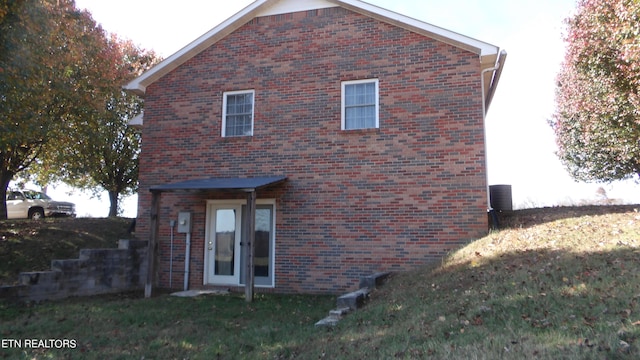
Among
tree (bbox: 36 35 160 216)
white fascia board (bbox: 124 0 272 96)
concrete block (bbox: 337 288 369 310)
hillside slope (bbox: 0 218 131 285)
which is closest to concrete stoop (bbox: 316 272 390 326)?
concrete block (bbox: 337 288 369 310)

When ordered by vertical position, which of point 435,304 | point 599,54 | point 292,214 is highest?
point 599,54

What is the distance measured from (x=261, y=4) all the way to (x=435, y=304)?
8912 mm

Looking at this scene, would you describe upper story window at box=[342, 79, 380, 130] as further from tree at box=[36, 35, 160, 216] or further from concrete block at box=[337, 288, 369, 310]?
tree at box=[36, 35, 160, 216]

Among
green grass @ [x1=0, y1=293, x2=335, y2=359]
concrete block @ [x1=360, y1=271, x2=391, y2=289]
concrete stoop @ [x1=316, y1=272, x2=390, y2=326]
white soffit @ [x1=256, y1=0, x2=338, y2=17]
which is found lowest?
green grass @ [x1=0, y1=293, x2=335, y2=359]

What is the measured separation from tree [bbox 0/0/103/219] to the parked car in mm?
4540

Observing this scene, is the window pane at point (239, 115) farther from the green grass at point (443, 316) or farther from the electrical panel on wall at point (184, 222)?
the green grass at point (443, 316)

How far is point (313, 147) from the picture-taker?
11.0m

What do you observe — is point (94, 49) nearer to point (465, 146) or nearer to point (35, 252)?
point (35, 252)

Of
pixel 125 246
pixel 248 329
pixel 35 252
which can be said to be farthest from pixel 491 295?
pixel 35 252

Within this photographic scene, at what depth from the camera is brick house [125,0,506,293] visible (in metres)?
10.2

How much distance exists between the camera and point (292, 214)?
10977 mm

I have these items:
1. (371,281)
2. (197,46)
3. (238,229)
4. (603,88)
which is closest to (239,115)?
(197,46)

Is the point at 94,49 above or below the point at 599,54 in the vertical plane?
above

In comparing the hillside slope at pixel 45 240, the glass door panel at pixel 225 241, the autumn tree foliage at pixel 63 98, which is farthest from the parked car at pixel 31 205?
the glass door panel at pixel 225 241
